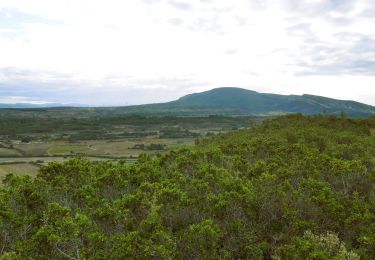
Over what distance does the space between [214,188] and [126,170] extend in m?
6.61

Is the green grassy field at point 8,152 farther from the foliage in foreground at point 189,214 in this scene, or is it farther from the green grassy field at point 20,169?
the foliage in foreground at point 189,214

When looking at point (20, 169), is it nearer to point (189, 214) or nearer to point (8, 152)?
point (8, 152)

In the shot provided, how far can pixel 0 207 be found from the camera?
1802 centimetres

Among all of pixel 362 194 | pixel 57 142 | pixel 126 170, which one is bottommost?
pixel 57 142

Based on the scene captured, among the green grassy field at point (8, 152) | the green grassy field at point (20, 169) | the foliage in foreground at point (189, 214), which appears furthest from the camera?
the green grassy field at point (8, 152)

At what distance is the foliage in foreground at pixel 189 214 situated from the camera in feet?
49.6

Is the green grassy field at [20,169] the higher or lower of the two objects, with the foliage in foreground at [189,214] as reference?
lower

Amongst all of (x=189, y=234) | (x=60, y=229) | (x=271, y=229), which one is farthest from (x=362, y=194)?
(x=60, y=229)

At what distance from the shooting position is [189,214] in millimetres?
20141

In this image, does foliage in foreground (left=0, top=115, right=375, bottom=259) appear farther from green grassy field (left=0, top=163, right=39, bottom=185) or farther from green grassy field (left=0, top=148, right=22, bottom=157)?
green grassy field (left=0, top=148, right=22, bottom=157)

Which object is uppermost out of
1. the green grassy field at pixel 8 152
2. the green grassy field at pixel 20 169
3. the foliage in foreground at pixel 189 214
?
the foliage in foreground at pixel 189 214

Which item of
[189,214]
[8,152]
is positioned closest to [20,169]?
[8,152]

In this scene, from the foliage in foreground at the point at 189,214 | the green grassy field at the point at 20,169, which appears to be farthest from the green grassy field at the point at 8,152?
the foliage in foreground at the point at 189,214

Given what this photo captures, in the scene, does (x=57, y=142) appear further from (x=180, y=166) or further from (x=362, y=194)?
(x=362, y=194)
